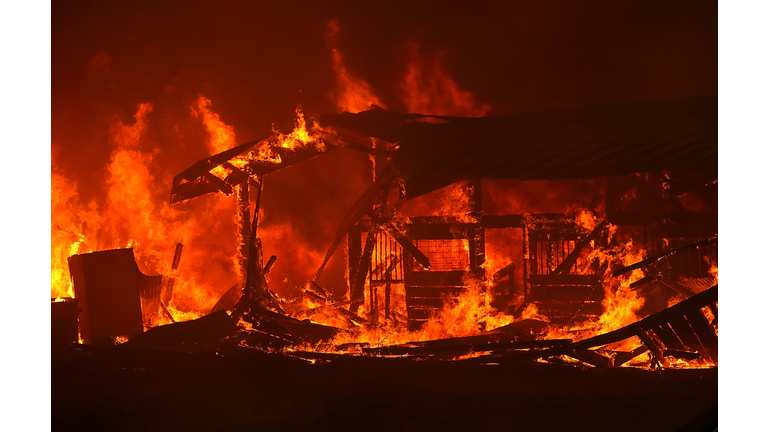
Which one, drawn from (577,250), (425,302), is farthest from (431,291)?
(577,250)

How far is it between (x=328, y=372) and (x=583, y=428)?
2.37 metres

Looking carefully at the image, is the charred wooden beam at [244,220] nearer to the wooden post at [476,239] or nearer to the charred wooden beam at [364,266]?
the charred wooden beam at [364,266]

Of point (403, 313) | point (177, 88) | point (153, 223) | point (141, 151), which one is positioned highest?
point (177, 88)

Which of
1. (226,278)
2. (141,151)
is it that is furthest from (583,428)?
(141,151)

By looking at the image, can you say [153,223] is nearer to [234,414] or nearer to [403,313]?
[234,414]

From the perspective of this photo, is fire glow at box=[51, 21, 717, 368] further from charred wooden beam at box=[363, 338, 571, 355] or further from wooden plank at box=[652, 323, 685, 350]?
wooden plank at box=[652, 323, 685, 350]

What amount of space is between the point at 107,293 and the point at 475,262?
400 centimetres

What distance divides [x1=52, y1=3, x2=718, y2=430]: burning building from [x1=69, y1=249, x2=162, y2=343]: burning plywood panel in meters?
0.02

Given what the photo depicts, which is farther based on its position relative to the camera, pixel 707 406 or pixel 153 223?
pixel 153 223

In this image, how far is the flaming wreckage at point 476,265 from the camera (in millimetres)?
4914

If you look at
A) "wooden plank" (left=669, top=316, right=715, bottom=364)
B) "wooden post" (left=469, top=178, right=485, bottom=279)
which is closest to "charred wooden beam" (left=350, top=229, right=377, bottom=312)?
"wooden post" (left=469, top=178, right=485, bottom=279)

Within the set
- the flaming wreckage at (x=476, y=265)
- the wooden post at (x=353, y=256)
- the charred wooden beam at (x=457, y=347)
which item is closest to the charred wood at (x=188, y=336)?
the flaming wreckage at (x=476, y=265)

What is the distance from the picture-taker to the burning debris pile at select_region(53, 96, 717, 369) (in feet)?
16.3

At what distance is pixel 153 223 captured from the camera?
6297 mm
